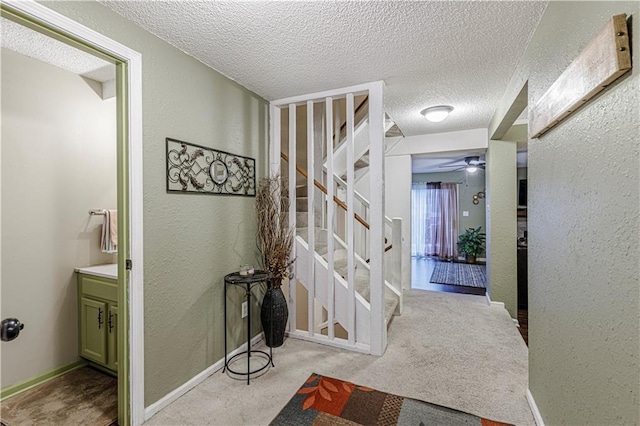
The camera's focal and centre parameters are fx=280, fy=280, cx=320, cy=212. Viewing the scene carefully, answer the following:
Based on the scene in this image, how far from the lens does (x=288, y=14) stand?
1.58 m

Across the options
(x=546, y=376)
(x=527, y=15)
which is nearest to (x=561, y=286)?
(x=546, y=376)

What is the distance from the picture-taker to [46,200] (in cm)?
214

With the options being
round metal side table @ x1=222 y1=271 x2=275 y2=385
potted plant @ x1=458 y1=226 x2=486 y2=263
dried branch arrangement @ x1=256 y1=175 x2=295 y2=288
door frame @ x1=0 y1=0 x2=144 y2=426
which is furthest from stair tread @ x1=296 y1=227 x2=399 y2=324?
potted plant @ x1=458 y1=226 x2=486 y2=263

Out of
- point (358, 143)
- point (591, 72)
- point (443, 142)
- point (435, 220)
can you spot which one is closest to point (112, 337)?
point (591, 72)

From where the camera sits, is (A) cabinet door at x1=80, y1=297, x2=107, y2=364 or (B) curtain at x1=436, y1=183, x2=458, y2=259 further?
(B) curtain at x1=436, y1=183, x2=458, y2=259

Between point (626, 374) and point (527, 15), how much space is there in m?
1.80

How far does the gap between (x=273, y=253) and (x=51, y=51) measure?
7.28ft

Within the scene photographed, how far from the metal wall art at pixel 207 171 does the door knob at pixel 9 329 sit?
132cm

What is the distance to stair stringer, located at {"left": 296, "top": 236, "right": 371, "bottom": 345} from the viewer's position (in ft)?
8.27

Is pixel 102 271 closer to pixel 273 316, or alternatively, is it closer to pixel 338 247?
pixel 273 316

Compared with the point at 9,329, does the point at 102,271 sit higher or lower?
higher

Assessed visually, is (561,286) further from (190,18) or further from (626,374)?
(190,18)

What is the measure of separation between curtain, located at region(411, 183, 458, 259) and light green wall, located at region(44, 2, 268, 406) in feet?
20.9

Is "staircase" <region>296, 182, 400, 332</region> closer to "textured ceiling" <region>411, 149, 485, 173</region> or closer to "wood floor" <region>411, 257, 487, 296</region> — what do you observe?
"wood floor" <region>411, 257, 487, 296</region>
